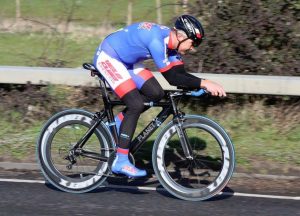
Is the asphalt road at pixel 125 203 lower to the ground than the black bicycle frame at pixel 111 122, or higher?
lower

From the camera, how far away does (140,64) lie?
6723mm

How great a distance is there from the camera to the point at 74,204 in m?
6.41

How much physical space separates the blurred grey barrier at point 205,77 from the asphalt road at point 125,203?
1794 mm

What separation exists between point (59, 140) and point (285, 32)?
167 inches

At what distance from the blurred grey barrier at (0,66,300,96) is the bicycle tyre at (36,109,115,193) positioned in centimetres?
208

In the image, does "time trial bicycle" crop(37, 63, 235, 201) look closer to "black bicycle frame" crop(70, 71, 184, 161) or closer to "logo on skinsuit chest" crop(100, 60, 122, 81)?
"black bicycle frame" crop(70, 71, 184, 161)

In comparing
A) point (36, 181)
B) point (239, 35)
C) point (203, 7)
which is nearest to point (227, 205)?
point (36, 181)

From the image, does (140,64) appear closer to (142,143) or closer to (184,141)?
(142,143)

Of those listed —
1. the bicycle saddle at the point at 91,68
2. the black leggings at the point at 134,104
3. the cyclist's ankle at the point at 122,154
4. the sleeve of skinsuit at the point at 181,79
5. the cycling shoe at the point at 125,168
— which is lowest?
the cycling shoe at the point at 125,168

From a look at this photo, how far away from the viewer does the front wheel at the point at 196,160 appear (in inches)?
255

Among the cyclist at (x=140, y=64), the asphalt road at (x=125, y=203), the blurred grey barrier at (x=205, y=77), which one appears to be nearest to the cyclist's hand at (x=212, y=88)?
the cyclist at (x=140, y=64)

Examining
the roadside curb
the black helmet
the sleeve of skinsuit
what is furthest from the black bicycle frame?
the roadside curb

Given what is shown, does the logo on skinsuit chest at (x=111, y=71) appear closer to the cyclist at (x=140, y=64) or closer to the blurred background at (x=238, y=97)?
the cyclist at (x=140, y=64)

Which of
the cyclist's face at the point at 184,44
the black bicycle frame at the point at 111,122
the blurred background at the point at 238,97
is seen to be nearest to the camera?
the cyclist's face at the point at 184,44
